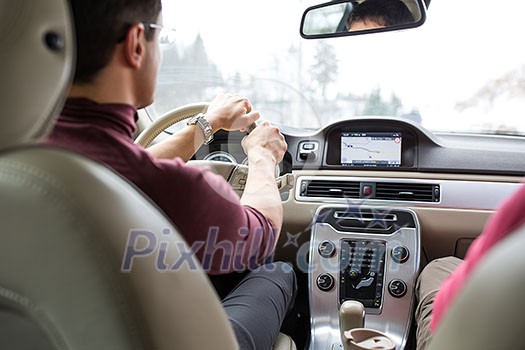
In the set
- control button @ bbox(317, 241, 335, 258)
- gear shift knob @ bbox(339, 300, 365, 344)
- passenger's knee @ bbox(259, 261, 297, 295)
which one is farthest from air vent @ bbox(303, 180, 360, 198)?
gear shift knob @ bbox(339, 300, 365, 344)

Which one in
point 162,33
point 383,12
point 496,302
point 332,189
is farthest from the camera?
point 332,189

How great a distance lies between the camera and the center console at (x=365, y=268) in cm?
215

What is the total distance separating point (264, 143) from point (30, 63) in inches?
26.4

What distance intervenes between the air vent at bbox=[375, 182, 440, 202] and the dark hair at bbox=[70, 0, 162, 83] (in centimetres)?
160

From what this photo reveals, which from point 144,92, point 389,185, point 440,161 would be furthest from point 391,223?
point 144,92

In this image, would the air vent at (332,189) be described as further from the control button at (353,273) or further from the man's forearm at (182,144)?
the man's forearm at (182,144)

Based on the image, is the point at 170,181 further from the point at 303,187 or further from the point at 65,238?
the point at 303,187

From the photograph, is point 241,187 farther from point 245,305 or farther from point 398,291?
point 398,291

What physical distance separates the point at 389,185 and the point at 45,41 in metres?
1.83

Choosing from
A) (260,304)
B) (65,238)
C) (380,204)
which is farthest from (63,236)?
(380,204)

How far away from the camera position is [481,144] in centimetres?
243

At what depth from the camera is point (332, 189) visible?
2.41m

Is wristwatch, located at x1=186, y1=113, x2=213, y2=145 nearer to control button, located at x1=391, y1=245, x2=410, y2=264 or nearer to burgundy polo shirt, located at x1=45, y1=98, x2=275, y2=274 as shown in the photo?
burgundy polo shirt, located at x1=45, y1=98, x2=275, y2=274

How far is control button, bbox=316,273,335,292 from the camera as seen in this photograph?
88.3 inches
